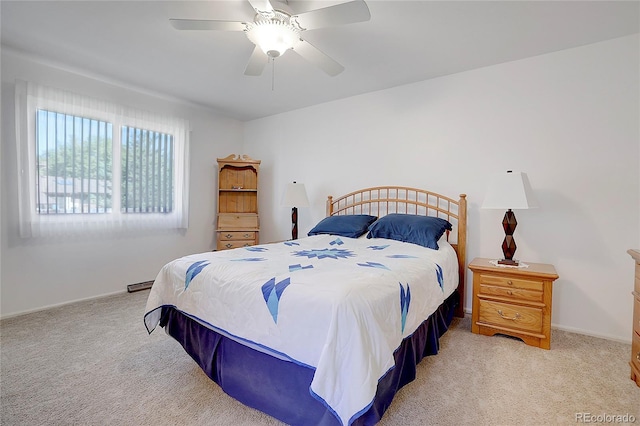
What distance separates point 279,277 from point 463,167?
7.83 ft

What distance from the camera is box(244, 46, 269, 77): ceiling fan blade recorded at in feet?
7.01

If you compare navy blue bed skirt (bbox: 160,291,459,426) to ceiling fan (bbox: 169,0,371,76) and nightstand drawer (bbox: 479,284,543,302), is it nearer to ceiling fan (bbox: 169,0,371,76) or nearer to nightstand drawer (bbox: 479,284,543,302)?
nightstand drawer (bbox: 479,284,543,302)

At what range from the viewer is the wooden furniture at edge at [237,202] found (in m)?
4.18

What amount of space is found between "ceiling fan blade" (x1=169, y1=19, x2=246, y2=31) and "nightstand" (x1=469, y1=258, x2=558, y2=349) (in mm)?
2556

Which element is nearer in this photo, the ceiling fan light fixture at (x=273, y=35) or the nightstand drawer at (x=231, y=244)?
the ceiling fan light fixture at (x=273, y=35)

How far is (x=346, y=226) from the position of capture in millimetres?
3168

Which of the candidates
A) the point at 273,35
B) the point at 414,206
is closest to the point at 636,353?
the point at 414,206

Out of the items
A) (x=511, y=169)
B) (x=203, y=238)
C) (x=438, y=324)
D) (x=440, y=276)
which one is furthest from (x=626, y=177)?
(x=203, y=238)

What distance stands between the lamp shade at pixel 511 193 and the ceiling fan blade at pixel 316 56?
1606 millimetres

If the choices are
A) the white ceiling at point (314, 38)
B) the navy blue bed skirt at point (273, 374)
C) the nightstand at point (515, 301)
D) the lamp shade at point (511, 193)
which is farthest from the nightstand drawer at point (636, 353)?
the white ceiling at point (314, 38)

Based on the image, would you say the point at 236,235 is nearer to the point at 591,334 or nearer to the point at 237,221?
the point at 237,221

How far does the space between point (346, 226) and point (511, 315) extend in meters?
1.63

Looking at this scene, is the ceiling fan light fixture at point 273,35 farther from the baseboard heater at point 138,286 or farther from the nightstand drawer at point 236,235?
the baseboard heater at point 138,286

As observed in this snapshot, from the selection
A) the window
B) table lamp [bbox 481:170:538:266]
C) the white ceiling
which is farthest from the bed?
the window
